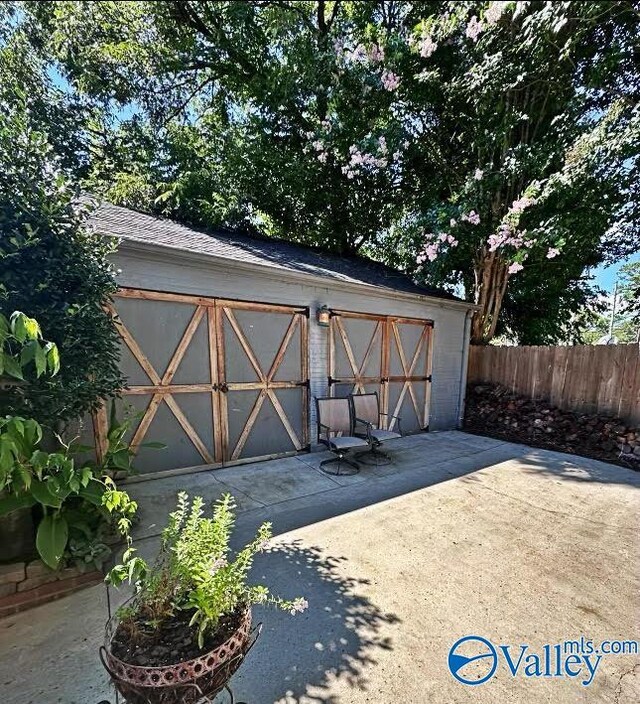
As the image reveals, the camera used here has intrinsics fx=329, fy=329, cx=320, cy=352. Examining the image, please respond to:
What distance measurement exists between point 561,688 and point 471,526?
1.45 meters

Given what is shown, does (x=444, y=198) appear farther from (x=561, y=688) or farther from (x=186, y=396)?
(x=561, y=688)

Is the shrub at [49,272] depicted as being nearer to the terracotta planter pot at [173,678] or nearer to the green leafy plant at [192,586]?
the green leafy plant at [192,586]

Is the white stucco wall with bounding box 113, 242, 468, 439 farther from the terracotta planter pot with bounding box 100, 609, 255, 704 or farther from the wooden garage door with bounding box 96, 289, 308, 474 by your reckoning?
the terracotta planter pot with bounding box 100, 609, 255, 704

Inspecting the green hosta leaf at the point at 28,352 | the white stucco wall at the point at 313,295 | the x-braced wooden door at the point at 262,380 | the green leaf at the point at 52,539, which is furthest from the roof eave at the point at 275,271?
the green leaf at the point at 52,539

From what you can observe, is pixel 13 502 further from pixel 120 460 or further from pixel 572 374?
pixel 572 374

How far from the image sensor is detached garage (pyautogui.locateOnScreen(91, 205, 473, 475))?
3666 mm

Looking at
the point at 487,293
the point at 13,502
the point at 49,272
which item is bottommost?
the point at 13,502

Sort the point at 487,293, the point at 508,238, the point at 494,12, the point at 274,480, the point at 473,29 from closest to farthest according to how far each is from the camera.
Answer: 1. the point at 494,12
2. the point at 473,29
3. the point at 274,480
4. the point at 508,238
5. the point at 487,293

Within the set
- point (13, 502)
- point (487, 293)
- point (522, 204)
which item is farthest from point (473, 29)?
point (487, 293)

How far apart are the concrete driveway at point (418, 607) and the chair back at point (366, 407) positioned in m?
1.48

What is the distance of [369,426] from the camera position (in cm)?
459

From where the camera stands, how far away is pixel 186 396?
13.0 ft

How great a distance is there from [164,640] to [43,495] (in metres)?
1.27

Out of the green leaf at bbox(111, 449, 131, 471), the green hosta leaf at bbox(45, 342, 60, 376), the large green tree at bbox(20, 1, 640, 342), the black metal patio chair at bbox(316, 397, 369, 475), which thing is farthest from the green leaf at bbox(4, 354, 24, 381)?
the black metal patio chair at bbox(316, 397, 369, 475)
